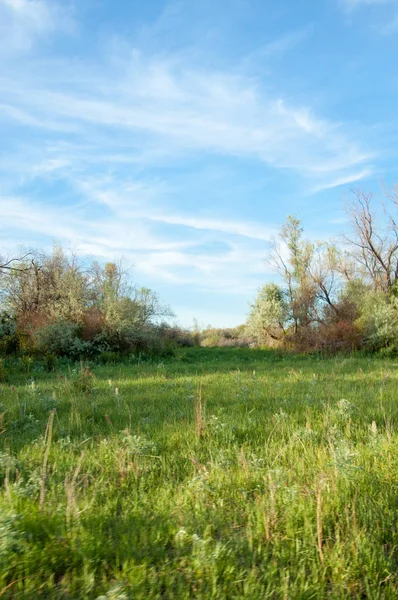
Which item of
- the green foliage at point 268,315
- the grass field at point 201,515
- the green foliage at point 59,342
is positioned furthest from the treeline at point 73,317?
the grass field at point 201,515

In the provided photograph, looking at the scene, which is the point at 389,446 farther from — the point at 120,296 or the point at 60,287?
the point at 60,287

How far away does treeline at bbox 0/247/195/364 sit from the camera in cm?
2095

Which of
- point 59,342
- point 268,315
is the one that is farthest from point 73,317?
point 268,315

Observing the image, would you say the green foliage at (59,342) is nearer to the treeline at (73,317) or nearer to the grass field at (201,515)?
the treeline at (73,317)

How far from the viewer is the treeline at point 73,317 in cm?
2095

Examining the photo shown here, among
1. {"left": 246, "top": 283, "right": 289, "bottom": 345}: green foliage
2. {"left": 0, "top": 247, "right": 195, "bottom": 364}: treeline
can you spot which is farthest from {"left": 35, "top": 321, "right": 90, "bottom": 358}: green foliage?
{"left": 246, "top": 283, "right": 289, "bottom": 345}: green foliage

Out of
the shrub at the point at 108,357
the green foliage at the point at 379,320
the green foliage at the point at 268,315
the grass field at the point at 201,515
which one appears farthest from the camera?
the green foliage at the point at 268,315

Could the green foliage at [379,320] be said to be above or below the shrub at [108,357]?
above

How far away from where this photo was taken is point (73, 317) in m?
22.9

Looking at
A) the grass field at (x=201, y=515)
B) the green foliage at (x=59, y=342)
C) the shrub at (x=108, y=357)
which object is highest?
the green foliage at (x=59, y=342)

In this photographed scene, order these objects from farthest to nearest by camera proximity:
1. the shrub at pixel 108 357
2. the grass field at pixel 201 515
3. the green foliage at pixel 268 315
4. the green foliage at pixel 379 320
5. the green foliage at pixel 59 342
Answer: the green foliage at pixel 268 315
the green foliage at pixel 379 320
the green foliage at pixel 59 342
the shrub at pixel 108 357
the grass field at pixel 201 515

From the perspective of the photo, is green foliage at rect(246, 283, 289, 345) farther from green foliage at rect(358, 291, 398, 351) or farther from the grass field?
the grass field

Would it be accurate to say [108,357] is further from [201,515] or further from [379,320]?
[201,515]

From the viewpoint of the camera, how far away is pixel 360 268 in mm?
32406
